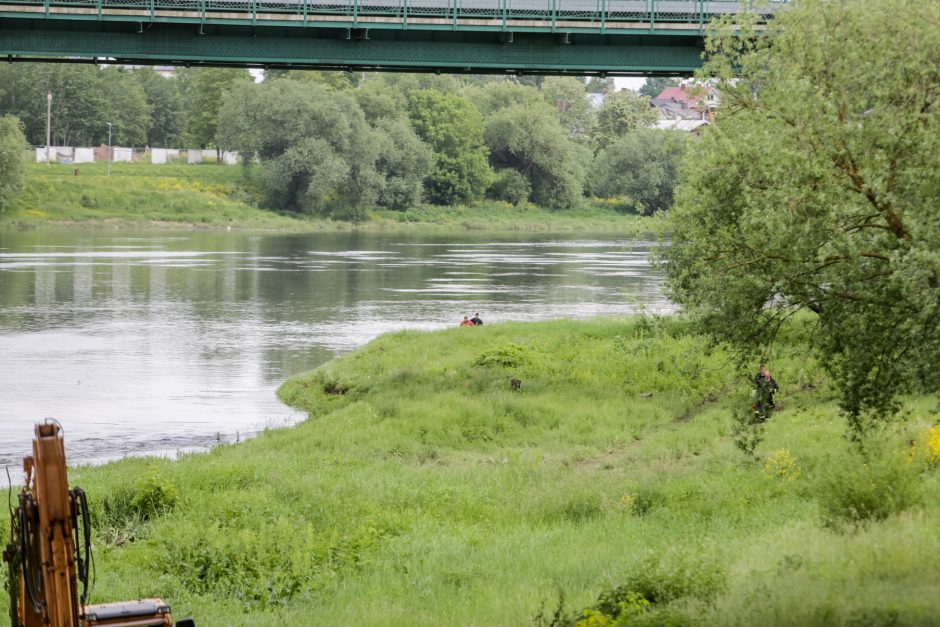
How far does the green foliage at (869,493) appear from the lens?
571 inches

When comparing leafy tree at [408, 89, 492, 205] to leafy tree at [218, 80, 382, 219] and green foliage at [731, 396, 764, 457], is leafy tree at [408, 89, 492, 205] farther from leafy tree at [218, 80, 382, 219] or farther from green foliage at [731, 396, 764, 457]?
green foliage at [731, 396, 764, 457]

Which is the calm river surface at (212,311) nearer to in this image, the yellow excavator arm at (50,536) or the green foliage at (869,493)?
the green foliage at (869,493)

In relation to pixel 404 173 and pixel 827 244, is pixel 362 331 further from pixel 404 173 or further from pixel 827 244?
pixel 404 173

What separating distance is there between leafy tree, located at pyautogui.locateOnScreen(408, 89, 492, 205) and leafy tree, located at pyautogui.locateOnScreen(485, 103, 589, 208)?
11.0ft

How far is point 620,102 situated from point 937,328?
141m

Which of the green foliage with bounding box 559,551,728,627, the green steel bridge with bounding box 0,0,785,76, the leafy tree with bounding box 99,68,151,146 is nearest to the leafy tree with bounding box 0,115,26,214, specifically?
the leafy tree with bounding box 99,68,151,146

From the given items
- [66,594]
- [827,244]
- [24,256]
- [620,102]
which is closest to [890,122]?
[827,244]

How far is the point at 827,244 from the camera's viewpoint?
12.2 metres

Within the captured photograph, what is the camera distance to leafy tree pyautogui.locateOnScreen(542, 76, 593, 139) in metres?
156

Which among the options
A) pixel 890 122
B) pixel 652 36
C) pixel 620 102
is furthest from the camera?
pixel 620 102

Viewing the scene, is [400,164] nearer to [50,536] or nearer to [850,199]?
[850,199]

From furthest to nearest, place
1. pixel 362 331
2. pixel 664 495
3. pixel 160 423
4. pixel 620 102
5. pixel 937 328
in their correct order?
1. pixel 620 102
2. pixel 362 331
3. pixel 160 423
4. pixel 664 495
5. pixel 937 328

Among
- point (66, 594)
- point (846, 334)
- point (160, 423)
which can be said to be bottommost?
point (160, 423)

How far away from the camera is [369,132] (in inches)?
4525
